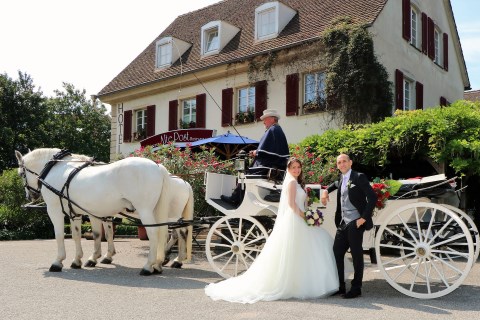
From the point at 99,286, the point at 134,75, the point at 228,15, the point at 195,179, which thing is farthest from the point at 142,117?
the point at 99,286

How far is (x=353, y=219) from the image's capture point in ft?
19.0

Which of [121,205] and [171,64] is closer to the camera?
[121,205]

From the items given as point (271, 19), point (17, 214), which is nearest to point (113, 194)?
point (17, 214)

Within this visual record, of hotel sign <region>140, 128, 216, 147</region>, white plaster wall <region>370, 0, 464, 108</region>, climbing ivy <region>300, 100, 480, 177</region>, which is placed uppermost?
white plaster wall <region>370, 0, 464, 108</region>

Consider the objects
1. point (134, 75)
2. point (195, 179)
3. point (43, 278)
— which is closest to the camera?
point (43, 278)

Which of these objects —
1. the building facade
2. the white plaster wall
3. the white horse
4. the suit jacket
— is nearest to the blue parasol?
the building facade

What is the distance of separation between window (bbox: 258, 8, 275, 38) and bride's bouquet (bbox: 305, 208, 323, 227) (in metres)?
12.9

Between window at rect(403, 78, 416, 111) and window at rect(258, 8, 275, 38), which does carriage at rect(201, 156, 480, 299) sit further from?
window at rect(258, 8, 275, 38)

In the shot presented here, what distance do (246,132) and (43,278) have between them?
11266 millimetres

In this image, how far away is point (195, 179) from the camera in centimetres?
1018

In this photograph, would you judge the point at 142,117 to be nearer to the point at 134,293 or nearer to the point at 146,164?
the point at 146,164

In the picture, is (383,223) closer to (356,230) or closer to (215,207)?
(356,230)

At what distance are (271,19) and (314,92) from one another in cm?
354

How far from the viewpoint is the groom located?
18.6 feet
